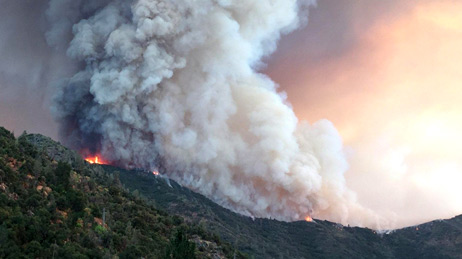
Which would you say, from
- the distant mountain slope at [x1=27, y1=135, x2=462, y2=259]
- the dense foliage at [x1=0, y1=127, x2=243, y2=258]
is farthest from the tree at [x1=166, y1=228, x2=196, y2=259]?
the distant mountain slope at [x1=27, y1=135, x2=462, y2=259]

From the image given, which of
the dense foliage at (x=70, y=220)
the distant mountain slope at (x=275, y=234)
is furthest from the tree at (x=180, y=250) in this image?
the distant mountain slope at (x=275, y=234)

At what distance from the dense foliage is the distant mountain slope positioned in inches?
1864

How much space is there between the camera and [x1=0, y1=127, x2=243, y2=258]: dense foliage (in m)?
64.0

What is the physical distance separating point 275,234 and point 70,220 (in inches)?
4405

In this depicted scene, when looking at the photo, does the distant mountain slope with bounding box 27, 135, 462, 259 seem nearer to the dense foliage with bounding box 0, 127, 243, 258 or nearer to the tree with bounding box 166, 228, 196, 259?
the dense foliage with bounding box 0, 127, 243, 258

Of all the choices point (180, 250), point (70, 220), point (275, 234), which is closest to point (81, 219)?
point (70, 220)

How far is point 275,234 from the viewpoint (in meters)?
178

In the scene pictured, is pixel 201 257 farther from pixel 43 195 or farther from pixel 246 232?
pixel 246 232

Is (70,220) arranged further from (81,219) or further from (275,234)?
(275,234)

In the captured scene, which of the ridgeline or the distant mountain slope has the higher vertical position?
the distant mountain slope

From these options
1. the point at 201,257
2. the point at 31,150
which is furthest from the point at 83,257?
the point at 31,150

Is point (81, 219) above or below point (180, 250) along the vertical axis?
above

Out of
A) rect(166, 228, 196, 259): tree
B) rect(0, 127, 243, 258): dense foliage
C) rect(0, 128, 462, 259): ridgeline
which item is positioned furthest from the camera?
rect(166, 228, 196, 259): tree

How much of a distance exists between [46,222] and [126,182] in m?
95.4
